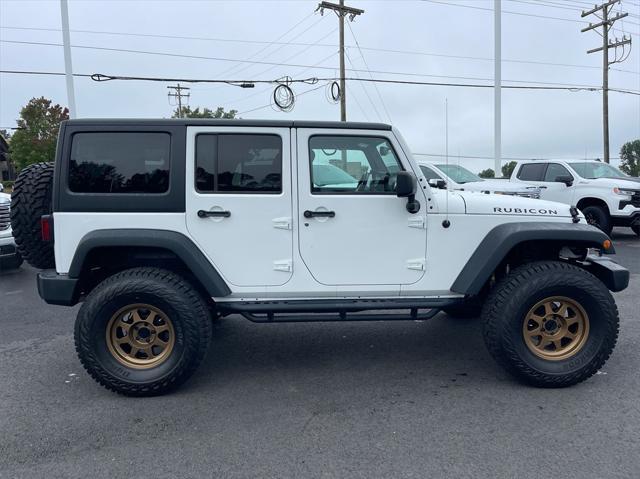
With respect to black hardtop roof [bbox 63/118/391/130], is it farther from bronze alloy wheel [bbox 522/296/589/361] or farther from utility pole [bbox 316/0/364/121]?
utility pole [bbox 316/0/364/121]

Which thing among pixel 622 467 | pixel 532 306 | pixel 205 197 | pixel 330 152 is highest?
pixel 330 152

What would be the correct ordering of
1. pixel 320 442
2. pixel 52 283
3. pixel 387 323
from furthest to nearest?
1. pixel 387 323
2. pixel 52 283
3. pixel 320 442

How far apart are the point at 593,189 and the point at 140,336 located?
34.9ft

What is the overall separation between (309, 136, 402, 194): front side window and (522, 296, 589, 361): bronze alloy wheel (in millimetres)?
1446

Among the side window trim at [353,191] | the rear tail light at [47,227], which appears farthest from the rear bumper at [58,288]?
the side window trim at [353,191]

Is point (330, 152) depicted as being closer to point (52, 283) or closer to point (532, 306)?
point (532, 306)

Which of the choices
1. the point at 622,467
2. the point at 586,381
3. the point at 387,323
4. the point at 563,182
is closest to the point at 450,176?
the point at 563,182

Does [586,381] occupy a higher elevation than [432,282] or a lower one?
lower

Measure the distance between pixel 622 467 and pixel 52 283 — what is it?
12.6 ft

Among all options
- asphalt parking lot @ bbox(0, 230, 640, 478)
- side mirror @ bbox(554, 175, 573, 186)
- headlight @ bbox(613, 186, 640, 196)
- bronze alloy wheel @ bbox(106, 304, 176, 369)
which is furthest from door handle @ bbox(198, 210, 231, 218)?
headlight @ bbox(613, 186, 640, 196)

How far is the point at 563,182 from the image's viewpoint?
11.8 metres

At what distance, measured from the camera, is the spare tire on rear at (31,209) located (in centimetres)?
403

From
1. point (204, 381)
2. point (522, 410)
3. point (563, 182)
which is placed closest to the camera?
point (522, 410)

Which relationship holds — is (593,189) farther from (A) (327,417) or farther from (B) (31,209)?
(B) (31,209)
